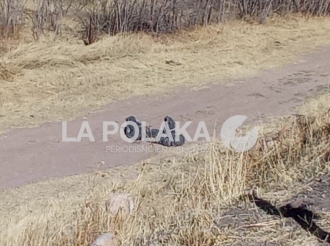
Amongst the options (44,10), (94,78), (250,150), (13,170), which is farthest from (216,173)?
(44,10)

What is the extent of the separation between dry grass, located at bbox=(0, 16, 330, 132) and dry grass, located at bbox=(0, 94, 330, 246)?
59.6 inches

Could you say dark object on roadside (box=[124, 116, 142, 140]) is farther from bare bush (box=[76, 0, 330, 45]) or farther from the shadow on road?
bare bush (box=[76, 0, 330, 45])

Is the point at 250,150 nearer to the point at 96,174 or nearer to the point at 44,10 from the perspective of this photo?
the point at 96,174

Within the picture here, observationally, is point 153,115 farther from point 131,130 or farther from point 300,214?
point 300,214

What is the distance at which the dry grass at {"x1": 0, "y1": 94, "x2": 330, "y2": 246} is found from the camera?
3371 mm

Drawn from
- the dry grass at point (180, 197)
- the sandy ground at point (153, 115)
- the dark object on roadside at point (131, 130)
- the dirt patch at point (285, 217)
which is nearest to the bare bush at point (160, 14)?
the sandy ground at point (153, 115)

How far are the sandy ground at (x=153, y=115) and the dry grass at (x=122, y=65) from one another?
0.23m

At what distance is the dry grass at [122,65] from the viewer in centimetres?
670

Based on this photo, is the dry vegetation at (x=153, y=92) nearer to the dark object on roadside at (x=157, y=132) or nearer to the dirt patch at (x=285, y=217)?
the dirt patch at (x=285, y=217)

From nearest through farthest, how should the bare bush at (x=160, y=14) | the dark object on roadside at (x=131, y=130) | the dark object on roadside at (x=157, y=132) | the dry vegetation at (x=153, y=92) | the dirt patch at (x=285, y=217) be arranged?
the dirt patch at (x=285, y=217), the dry vegetation at (x=153, y=92), the dark object on roadside at (x=157, y=132), the dark object on roadside at (x=131, y=130), the bare bush at (x=160, y=14)

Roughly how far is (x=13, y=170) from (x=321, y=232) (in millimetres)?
2880

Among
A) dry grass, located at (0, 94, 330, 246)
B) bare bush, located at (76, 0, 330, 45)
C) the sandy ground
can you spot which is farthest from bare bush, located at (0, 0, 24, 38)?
dry grass, located at (0, 94, 330, 246)

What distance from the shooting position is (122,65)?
7820mm

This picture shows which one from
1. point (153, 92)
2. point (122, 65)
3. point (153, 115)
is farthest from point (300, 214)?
point (122, 65)
